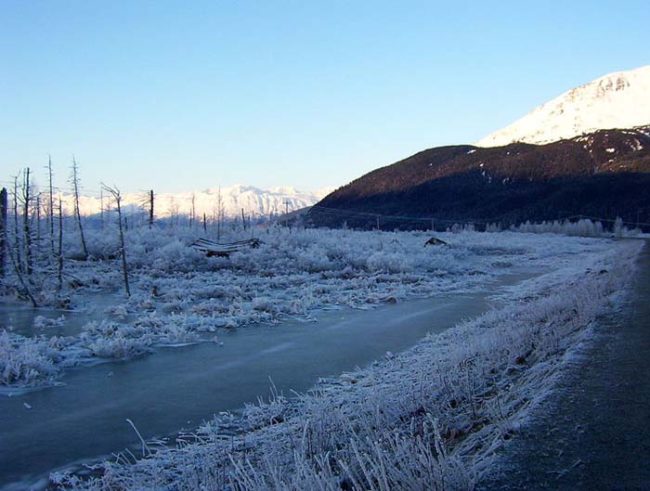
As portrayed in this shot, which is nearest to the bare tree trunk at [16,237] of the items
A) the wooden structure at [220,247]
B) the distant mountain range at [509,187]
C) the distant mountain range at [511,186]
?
the wooden structure at [220,247]

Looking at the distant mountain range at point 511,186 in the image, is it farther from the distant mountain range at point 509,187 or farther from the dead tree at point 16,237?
the dead tree at point 16,237

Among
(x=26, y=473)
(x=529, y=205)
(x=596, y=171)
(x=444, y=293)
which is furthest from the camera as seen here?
(x=596, y=171)

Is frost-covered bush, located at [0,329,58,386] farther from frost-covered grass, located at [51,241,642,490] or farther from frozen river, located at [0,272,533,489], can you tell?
frost-covered grass, located at [51,241,642,490]

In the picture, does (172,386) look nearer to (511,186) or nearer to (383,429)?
(383,429)

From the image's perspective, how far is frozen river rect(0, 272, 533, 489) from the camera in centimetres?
627

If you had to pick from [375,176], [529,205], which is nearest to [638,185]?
[529,205]

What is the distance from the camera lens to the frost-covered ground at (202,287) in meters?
10.8

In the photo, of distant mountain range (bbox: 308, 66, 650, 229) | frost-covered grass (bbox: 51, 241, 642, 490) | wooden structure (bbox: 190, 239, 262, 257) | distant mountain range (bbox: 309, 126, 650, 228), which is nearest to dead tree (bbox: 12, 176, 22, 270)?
wooden structure (bbox: 190, 239, 262, 257)

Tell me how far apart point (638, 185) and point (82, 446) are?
133 metres

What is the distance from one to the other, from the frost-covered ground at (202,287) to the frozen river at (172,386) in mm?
775

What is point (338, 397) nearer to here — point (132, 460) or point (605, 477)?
point (132, 460)

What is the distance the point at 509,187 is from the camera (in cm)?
14888

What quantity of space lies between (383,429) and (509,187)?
153634mm

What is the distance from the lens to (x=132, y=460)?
5.76 metres
